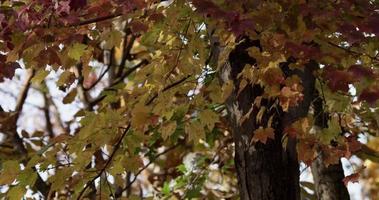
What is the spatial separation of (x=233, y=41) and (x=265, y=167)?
780mm

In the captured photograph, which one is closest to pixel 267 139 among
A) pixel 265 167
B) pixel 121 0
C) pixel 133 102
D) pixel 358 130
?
pixel 265 167

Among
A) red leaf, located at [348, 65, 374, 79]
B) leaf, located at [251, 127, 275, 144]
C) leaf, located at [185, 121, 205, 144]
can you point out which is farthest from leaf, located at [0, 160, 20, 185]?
red leaf, located at [348, 65, 374, 79]

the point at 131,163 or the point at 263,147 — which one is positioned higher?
the point at 131,163

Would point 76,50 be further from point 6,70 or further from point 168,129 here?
point 168,129

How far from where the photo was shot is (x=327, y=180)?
5168 mm

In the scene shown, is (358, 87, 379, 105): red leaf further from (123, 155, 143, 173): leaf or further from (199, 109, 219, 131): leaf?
(123, 155, 143, 173): leaf

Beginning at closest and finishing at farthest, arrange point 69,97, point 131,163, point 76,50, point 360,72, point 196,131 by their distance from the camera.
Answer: point 360,72
point 76,50
point 196,131
point 131,163
point 69,97

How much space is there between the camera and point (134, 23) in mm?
3617

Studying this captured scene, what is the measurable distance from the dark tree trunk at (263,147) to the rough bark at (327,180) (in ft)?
4.65

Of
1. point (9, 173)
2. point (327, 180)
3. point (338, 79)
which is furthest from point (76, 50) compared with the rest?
point (327, 180)

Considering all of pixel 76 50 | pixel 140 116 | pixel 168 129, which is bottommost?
pixel 168 129

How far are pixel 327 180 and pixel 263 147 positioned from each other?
1.73 m

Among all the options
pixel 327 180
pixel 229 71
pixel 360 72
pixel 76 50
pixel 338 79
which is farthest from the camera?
pixel 327 180

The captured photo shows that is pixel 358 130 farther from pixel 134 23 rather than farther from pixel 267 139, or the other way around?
pixel 134 23
